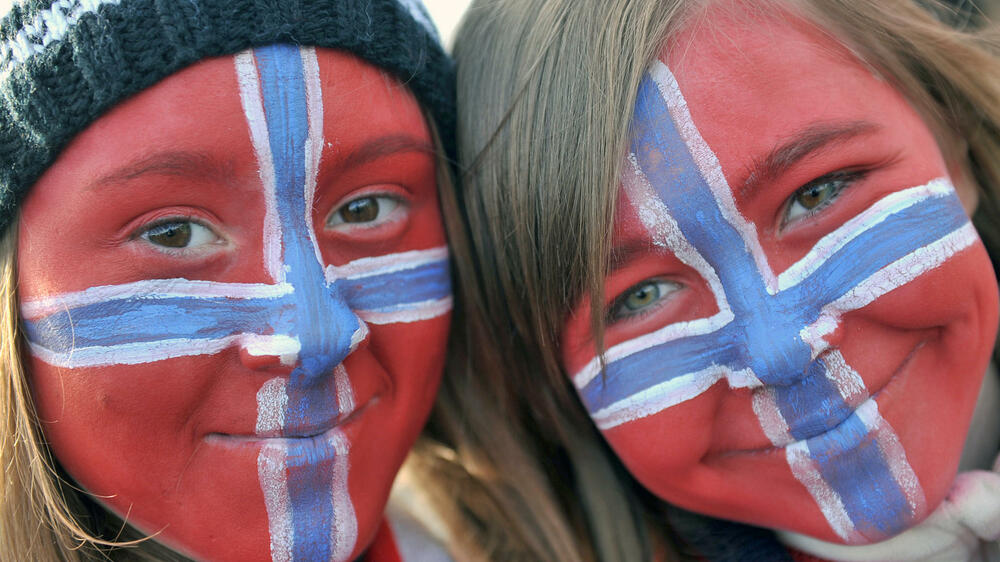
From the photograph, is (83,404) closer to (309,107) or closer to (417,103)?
(309,107)

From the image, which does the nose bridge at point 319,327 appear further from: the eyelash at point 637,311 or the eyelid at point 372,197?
the eyelash at point 637,311

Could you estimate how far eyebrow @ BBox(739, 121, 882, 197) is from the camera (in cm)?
133

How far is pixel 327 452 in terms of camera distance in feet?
4.46

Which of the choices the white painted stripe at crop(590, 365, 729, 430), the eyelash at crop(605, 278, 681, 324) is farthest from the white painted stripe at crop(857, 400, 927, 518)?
the eyelash at crop(605, 278, 681, 324)

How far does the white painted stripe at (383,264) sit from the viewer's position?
1.39m

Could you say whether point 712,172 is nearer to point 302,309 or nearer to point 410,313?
point 410,313

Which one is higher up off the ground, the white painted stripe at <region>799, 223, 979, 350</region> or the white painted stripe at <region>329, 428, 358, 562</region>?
the white painted stripe at <region>799, 223, 979, 350</region>

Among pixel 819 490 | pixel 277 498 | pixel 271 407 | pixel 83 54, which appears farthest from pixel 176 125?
pixel 819 490

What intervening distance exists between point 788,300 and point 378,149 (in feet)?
2.20

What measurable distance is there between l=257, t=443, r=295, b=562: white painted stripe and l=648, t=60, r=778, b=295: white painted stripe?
754mm

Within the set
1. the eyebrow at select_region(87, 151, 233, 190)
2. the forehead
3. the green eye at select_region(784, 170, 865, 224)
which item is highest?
the forehead

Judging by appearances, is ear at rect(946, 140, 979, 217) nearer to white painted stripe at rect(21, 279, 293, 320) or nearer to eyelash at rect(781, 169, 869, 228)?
eyelash at rect(781, 169, 869, 228)

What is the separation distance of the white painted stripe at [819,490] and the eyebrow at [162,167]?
0.98m

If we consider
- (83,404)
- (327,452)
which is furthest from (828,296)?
(83,404)
